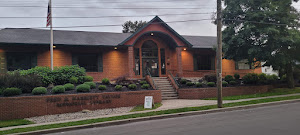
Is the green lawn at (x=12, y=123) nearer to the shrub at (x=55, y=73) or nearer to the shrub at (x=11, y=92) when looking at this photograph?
the shrub at (x=11, y=92)

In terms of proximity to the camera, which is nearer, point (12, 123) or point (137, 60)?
point (12, 123)

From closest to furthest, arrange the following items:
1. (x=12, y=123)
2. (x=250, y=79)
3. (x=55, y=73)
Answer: (x=12, y=123)
(x=55, y=73)
(x=250, y=79)

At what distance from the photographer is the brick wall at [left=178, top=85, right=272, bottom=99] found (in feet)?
57.6

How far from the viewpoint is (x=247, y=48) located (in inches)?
754

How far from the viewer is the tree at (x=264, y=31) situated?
56.9 ft

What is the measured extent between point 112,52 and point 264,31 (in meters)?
12.9

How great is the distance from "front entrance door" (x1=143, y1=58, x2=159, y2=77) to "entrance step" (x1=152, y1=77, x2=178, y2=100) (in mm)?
2610

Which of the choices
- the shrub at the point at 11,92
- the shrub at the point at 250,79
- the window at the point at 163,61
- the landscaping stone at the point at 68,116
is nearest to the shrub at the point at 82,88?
the landscaping stone at the point at 68,116

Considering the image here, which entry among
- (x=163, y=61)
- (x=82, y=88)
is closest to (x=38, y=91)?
(x=82, y=88)

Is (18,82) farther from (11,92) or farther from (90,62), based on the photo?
(90,62)

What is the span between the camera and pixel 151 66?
2269 cm

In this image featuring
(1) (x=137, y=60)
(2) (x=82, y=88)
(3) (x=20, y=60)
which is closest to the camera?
(2) (x=82, y=88)

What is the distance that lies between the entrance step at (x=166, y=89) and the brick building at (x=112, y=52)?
62.4 inches

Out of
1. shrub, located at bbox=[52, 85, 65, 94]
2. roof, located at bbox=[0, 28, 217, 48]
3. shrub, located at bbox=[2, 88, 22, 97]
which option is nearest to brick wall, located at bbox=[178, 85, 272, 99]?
roof, located at bbox=[0, 28, 217, 48]
